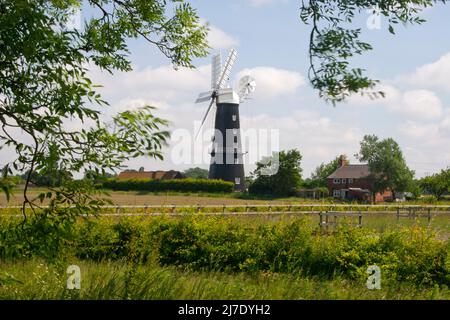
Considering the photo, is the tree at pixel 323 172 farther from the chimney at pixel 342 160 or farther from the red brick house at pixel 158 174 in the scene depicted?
the red brick house at pixel 158 174

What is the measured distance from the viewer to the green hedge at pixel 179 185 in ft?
195

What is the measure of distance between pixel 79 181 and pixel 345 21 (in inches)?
130

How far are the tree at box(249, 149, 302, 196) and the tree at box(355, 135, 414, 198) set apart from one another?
7.63 meters

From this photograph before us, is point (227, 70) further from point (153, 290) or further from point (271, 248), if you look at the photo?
point (153, 290)

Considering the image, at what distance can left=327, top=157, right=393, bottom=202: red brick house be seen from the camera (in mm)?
76312

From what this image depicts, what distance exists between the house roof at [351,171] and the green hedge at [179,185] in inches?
974

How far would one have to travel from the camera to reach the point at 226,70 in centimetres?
6347

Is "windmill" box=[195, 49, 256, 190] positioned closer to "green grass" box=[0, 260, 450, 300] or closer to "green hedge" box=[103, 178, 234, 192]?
"green hedge" box=[103, 178, 234, 192]

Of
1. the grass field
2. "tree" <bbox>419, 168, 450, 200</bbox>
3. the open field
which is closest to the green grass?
the grass field

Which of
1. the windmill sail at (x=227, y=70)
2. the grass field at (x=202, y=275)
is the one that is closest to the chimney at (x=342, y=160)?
the windmill sail at (x=227, y=70)

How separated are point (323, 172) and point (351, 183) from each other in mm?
16761

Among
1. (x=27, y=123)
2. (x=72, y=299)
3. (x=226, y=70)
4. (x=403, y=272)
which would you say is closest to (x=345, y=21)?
(x=27, y=123)

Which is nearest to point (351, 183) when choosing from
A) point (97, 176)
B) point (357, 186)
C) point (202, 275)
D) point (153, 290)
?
point (357, 186)
